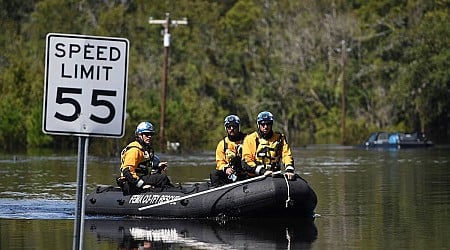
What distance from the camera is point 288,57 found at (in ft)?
316

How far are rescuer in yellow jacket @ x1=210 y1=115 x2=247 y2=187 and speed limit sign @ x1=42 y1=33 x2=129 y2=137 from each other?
37.6ft

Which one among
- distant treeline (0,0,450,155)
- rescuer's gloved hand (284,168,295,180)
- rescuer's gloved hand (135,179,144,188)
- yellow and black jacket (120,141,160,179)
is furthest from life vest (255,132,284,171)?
distant treeline (0,0,450,155)

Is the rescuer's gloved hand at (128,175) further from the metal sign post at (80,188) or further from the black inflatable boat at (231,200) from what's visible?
the metal sign post at (80,188)

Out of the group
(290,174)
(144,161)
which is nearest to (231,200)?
(290,174)

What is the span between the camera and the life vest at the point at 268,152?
22625 mm

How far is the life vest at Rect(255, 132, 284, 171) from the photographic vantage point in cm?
2262

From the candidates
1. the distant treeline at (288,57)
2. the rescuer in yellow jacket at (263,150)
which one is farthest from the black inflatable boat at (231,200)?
the distant treeline at (288,57)

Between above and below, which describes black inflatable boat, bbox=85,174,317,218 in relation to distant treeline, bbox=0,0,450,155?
below

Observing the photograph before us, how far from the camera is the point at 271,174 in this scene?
2233 centimetres

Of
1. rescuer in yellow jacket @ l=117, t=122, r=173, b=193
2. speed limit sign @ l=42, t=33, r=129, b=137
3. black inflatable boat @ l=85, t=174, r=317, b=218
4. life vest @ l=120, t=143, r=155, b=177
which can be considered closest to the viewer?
speed limit sign @ l=42, t=33, r=129, b=137

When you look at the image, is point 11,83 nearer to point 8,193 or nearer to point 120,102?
point 8,193

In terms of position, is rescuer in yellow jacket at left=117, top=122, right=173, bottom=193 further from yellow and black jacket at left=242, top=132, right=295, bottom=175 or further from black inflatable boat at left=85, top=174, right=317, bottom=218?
yellow and black jacket at left=242, top=132, right=295, bottom=175

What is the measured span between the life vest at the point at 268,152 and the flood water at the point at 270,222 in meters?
1.00

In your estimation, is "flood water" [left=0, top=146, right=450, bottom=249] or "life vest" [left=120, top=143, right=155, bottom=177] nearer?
"flood water" [left=0, top=146, right=450, bottom=249]
